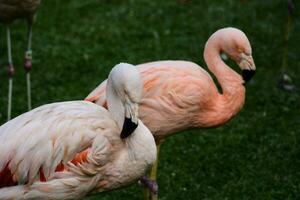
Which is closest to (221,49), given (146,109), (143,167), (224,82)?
(224,82)

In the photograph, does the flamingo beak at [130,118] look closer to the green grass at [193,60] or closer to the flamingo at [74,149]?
the flamingo at [74,149]

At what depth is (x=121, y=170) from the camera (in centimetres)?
421

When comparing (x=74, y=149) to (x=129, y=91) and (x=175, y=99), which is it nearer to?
(x=129, y=91)

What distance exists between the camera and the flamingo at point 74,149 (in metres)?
4.09

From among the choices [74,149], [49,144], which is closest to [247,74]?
[74,149]

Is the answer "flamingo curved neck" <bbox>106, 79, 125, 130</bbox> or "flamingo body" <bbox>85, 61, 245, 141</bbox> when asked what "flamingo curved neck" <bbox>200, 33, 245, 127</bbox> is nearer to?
"flamingo body" <bbox>85, 61, 245, 141</bbox>

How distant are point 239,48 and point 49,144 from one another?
5.32ft

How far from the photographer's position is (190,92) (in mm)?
4711

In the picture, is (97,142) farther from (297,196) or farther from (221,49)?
(297,196)

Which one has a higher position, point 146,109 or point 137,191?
point 146,109

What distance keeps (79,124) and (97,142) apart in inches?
6.1

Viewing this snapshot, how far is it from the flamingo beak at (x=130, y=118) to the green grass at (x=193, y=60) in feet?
4.98

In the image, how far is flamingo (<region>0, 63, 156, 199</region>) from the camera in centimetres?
409

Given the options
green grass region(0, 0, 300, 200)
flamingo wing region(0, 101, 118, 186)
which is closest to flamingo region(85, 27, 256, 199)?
flamingo wing region(0, 101, 118, 186)
